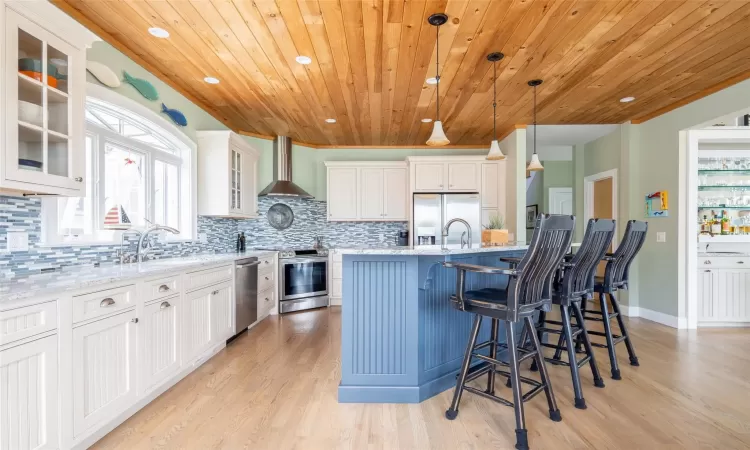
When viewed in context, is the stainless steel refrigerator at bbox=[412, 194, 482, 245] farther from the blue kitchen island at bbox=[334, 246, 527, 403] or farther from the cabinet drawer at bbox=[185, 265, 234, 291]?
the blue kitchen island at bbox=[334, 246, 527, 403]

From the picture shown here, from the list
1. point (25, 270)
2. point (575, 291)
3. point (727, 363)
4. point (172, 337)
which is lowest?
point (727, 363)

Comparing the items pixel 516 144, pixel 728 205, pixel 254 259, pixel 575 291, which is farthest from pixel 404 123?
pixel 728 205

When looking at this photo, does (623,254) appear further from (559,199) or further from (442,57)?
(559,199)

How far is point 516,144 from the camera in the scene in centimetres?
507

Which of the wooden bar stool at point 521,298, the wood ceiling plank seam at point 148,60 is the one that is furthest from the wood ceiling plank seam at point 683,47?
the wood ceiling plank seam at point 148,60

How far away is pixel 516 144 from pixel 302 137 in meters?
2.97

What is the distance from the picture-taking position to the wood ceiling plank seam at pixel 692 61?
9.07ft

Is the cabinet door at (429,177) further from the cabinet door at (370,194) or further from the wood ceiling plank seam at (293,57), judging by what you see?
the wood ceiling plank seam at (293,57)

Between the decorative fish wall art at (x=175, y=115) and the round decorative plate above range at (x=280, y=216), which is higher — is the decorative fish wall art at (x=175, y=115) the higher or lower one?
the higher one

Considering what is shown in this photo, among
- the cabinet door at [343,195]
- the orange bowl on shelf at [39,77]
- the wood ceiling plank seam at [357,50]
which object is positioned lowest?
the cabinet door at [343,195]

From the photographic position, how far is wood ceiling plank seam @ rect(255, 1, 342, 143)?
2.40 meters

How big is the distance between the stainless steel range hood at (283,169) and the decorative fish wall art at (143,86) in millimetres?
2238

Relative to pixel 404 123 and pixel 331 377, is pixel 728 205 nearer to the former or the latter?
pixel 404 123

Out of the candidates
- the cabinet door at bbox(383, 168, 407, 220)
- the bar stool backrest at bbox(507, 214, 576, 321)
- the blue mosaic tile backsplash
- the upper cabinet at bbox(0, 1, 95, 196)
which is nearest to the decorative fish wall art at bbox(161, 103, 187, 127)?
the blue mosaic tile backsplash
